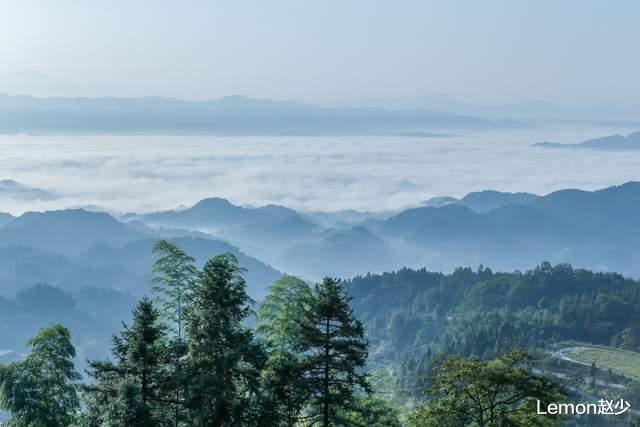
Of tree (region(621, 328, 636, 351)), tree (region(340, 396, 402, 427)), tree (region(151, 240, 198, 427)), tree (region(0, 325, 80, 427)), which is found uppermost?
tree (region(151, 240, 198, 427))

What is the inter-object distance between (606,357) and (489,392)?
122939 millimetres

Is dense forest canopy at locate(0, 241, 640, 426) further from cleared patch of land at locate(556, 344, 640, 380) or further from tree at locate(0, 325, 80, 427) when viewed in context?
cleared patch of land at locate(556, 344, 640, 380)

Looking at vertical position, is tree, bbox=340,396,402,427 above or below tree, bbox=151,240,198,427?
below

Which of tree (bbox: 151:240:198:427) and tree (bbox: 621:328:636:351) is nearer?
tree (bbox: 151:240:198:427)

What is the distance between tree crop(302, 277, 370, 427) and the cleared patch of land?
106 metres

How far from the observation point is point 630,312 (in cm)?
17350

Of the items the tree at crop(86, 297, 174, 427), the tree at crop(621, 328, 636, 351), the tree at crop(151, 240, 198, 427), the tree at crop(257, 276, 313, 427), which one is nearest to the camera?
the tree at crop(86, 297, 174, 427)

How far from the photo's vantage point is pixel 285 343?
102 feet

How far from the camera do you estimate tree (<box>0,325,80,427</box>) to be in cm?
3077

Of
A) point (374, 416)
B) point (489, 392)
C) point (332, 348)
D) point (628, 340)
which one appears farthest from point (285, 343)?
point (628, 340)

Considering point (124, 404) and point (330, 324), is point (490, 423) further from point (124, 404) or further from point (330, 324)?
point (124, 404)

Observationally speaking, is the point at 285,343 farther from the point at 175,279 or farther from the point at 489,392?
the point at 489,392

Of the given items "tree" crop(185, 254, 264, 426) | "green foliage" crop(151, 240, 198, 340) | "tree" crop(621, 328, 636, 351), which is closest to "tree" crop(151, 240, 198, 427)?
"green foliage" crop(151, 240, 198, 340)

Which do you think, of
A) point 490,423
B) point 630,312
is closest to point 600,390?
point 630,312
